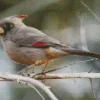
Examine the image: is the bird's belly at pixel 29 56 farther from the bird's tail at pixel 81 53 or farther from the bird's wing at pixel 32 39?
the bird's tail at pixel 81 53

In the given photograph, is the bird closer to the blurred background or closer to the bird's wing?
the bird's wing

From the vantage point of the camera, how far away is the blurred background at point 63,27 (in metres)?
2.37

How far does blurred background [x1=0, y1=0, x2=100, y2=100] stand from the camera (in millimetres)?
2367

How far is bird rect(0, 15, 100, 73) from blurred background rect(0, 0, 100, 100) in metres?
0.33

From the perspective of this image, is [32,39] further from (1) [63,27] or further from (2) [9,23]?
(1) [63,27]

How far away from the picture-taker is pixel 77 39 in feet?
7.59

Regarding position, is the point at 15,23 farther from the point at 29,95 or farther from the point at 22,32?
the point at 29,95

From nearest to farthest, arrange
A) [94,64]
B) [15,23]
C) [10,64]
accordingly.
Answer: [15,23] < [10,64] < [94,64]

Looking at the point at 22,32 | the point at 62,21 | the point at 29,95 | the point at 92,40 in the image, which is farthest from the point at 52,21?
the point at 22,32

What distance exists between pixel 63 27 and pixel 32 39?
607 mm

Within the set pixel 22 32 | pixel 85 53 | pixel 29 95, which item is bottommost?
pixel 29 95

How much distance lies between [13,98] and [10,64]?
0.92ft

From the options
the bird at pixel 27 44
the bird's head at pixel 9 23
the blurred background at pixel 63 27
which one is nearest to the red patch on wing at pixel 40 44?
the bird at pixel 27 44

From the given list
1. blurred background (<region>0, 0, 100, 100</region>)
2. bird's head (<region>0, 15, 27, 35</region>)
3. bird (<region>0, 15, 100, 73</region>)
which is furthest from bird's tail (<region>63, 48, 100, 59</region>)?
blurred background (<region>0, 0, 100, 100</region>)
